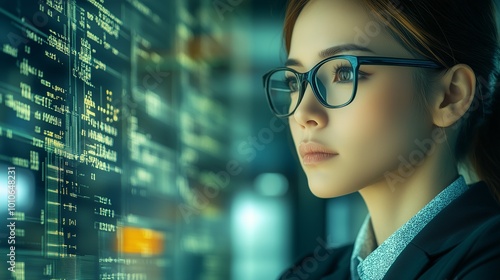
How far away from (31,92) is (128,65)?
0.45 m

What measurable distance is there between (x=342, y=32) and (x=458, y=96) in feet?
0.82

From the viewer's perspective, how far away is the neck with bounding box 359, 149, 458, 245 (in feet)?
4.21

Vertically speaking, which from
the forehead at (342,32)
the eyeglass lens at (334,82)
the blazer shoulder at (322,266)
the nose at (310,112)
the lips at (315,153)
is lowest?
the blazer shoulder at (322,266)

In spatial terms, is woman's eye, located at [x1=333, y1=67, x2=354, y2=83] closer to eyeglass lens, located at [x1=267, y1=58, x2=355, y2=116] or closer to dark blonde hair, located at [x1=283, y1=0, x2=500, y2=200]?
eyeglass lens, located at [x1=267, y1=58, x2=355, y2=116]

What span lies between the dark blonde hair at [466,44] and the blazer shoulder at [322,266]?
1.07 ft

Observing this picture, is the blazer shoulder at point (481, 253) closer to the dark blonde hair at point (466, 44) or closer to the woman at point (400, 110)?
the woman at point (400, 110)

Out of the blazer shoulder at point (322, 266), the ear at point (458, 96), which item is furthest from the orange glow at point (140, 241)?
the ear at point (458, 96)

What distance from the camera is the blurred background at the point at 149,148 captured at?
1.04 metres

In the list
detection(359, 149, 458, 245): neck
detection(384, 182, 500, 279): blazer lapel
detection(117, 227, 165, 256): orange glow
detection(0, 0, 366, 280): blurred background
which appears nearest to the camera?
detection(0, 0, 366, 280): blurred background

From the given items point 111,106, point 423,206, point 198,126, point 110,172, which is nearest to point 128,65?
point 111,106

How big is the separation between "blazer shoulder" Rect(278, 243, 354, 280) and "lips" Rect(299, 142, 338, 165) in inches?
11.4

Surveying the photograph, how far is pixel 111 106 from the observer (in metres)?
1.35

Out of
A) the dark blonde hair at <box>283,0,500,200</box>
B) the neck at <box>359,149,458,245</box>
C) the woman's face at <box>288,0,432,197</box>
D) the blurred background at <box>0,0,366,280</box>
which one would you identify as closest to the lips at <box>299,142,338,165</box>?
the woman's face at <box>288,0,432,197</box>

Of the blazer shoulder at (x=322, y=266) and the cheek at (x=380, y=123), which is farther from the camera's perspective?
the blazer shoulder at (x=322, y=266)
